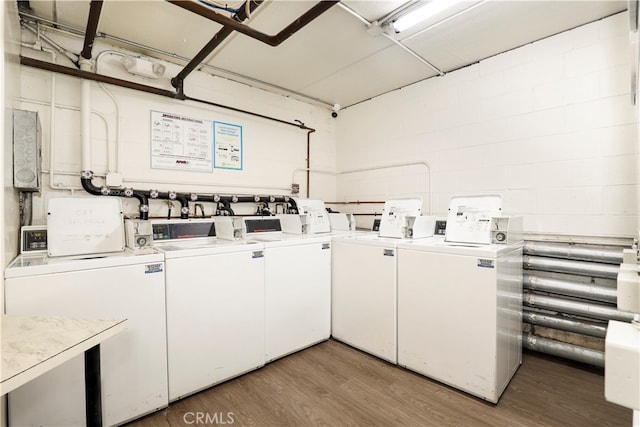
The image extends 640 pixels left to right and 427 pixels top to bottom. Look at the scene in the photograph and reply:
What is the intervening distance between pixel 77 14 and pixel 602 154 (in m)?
4.03

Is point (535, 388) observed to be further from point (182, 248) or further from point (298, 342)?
point (182, 248)

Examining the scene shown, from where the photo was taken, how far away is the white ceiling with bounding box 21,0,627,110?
6.89ft

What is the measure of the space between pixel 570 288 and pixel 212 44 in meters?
3.28

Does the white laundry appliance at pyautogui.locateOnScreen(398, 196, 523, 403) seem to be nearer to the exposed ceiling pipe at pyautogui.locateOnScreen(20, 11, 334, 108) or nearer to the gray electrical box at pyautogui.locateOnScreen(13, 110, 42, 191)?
the exposed ceiling pipe at pyautogui.locateOnScreen(20, 11, 334, 108)

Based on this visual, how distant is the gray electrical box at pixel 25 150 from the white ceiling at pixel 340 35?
88 centimetres

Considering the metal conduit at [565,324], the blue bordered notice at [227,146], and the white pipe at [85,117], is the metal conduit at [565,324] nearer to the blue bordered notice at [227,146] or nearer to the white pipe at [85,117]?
the blue bordered notice at [227,146]

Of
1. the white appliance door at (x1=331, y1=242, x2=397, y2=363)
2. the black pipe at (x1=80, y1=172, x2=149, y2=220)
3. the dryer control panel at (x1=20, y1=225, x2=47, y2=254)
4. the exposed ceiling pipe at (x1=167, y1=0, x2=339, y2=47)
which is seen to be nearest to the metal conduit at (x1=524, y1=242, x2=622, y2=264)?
the white appliance door at (x1=331, y1=242, x2=397, y2=363)

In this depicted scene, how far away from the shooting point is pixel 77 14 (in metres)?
2.15

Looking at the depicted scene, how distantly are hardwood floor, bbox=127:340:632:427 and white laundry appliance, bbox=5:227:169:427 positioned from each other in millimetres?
239

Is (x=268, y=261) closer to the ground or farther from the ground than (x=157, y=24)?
closer to the ground

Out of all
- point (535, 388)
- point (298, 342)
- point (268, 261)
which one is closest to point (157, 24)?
point (268, 261)

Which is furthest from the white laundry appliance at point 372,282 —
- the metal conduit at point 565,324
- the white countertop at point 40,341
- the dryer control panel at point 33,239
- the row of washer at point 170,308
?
the dryer control panel at point 33,239

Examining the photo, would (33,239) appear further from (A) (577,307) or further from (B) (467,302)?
(A) (577,307)

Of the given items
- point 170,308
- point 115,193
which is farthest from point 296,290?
point 115,193
